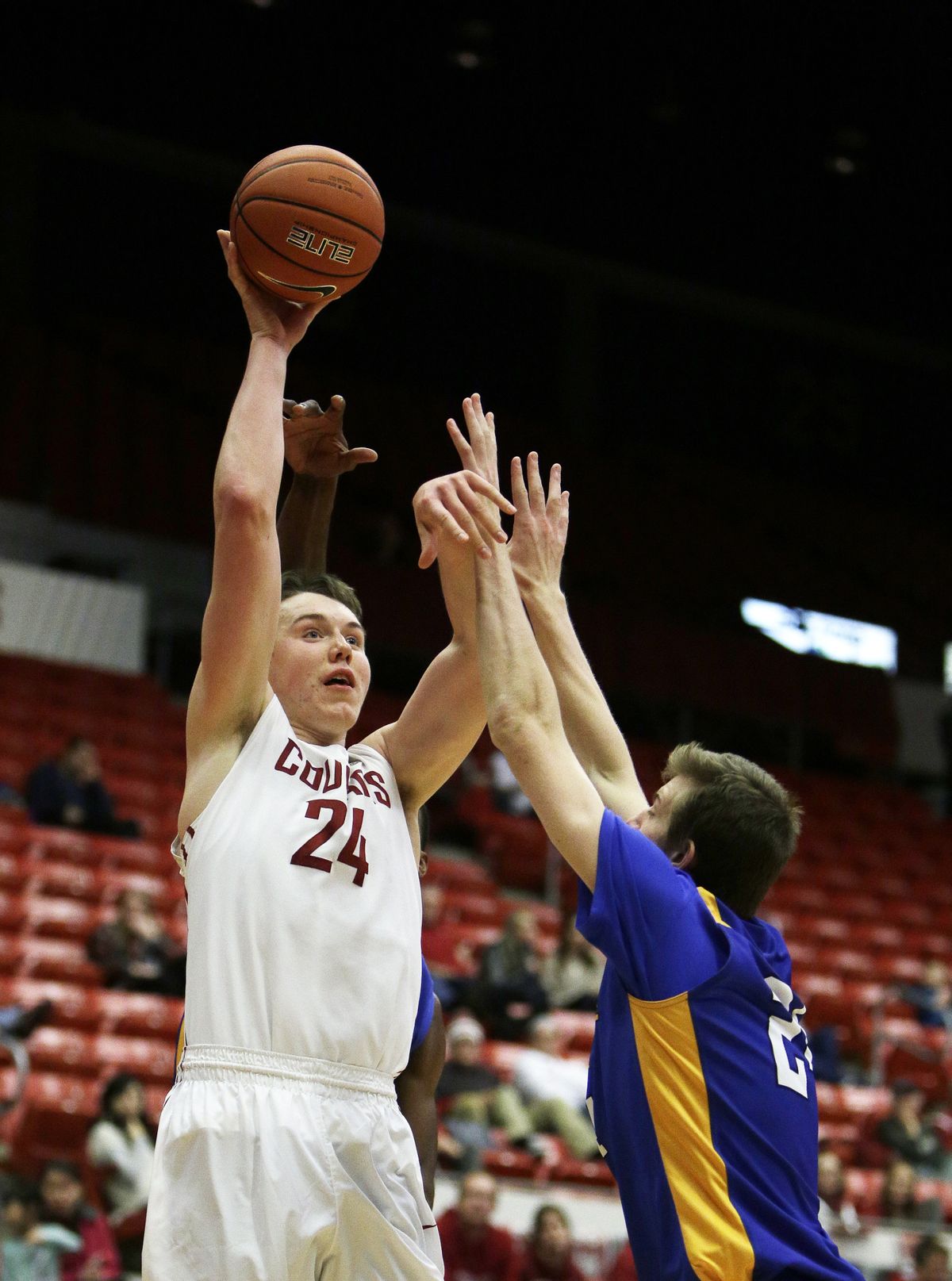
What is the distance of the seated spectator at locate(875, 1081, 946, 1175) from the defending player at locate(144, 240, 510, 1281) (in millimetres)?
8347

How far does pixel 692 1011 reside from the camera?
11.0ft

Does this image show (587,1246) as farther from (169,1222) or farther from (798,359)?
(798,359)

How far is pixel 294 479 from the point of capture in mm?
4531

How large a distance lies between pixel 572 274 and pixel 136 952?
1283cm

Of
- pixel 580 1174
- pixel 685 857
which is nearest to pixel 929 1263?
pixel 580 1174

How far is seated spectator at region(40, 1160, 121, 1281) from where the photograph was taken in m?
7.54

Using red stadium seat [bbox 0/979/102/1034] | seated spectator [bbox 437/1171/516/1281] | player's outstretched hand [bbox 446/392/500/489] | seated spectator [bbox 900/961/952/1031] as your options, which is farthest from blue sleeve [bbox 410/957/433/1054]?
seated spectator [bbox 900/961/952/1031]

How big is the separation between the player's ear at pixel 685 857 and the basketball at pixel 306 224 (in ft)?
4.29

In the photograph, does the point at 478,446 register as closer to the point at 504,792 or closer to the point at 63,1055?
the point at 63,1055

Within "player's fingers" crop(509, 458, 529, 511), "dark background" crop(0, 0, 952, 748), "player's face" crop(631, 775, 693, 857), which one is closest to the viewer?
"player's face" crop(631, 775, 693, 857)

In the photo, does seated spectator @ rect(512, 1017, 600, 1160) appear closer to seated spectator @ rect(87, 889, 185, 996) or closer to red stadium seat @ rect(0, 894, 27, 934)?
seated spectator @ rect(87, 889, 185, 996)

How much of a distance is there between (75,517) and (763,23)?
295 inches

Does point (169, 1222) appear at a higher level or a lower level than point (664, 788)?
lower

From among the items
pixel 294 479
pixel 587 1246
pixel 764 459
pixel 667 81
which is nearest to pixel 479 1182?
pixel 587 1246
